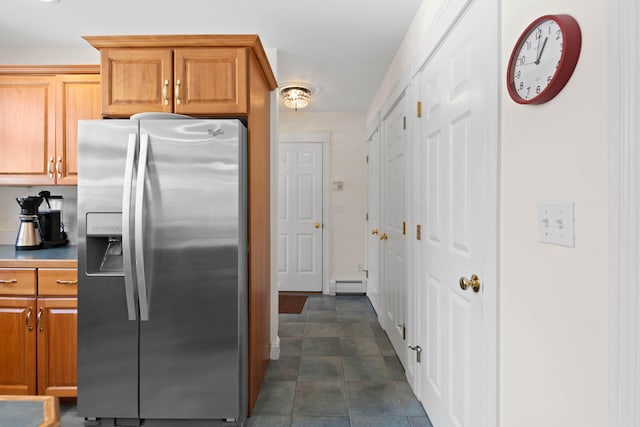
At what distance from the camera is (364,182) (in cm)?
462

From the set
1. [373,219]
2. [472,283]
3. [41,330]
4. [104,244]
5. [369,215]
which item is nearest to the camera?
[472,283]

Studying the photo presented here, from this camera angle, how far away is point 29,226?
7.82ft

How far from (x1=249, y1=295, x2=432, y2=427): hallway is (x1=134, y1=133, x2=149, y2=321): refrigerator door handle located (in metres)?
0.95

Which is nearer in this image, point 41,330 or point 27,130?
point 41,330

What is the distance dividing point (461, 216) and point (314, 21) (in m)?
1.64

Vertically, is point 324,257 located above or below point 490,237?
below

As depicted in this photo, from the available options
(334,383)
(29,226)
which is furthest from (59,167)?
(334,383)

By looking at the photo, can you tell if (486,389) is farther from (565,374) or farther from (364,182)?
(364,182)

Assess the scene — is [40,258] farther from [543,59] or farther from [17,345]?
[543,59]

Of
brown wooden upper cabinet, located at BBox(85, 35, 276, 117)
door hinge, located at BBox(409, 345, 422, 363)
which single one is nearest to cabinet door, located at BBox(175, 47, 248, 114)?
brown wooden upper cabinet, located at BBox(85, 35, 276, 117)

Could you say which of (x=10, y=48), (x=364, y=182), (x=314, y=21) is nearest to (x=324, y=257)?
(x=364, y=182)

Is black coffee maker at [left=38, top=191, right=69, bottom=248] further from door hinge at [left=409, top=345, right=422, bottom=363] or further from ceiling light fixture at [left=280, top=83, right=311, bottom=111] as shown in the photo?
door hinge at [left=409, top=345, right=422, bottom=363]

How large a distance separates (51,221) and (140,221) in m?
1.36

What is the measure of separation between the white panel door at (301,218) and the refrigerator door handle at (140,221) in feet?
9.73
